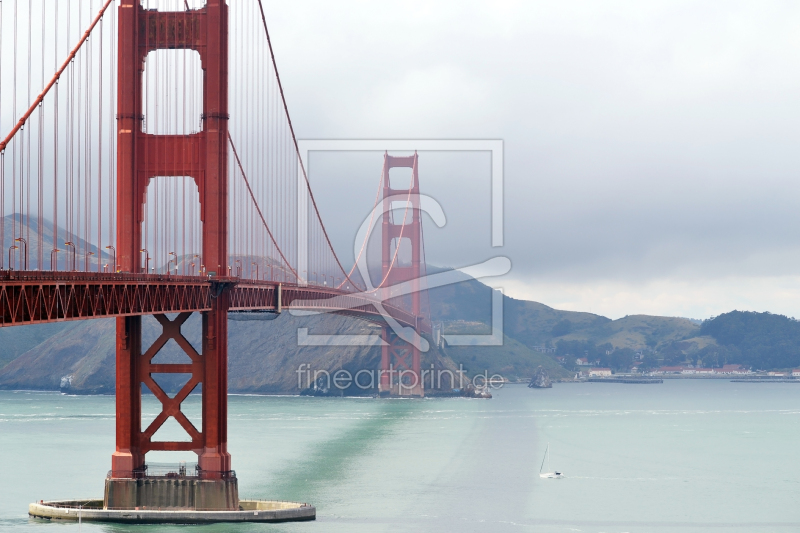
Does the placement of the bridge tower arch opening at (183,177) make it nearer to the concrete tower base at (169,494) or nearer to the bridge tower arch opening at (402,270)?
the concrete tower base at (169,494)

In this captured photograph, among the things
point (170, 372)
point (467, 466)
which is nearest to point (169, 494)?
point (170, 372)

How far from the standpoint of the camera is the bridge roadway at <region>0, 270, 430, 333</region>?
53.3ft

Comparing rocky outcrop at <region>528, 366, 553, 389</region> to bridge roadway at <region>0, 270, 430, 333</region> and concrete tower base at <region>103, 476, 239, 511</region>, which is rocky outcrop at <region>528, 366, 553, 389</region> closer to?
bridge roadway at <region>0, 270, 430, 333</region>

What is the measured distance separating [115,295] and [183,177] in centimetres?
911

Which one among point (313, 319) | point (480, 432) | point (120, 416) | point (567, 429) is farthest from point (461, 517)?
point (313, 319)

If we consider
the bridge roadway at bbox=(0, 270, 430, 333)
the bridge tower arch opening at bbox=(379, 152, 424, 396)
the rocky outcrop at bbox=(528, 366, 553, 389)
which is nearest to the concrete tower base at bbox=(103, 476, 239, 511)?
the bridge roadway at bbox=(0, 270, 430, 333)

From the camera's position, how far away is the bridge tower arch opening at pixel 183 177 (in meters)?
28.6

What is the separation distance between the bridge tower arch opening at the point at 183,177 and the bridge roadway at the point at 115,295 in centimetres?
118

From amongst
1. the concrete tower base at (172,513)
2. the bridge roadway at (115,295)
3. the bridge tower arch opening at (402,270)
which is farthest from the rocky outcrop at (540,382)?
the concrete tower base at (172,513)

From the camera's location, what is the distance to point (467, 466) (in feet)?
155

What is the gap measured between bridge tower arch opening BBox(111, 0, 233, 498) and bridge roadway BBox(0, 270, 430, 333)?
1.18 m

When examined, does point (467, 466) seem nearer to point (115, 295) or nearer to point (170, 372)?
point (170, 372)

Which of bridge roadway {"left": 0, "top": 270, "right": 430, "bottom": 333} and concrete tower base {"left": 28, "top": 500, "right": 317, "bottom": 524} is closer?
bridge roadway {"left": 0, "top": 270, "right": 430, "bottom": 333}

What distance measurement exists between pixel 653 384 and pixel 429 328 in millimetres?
77927
